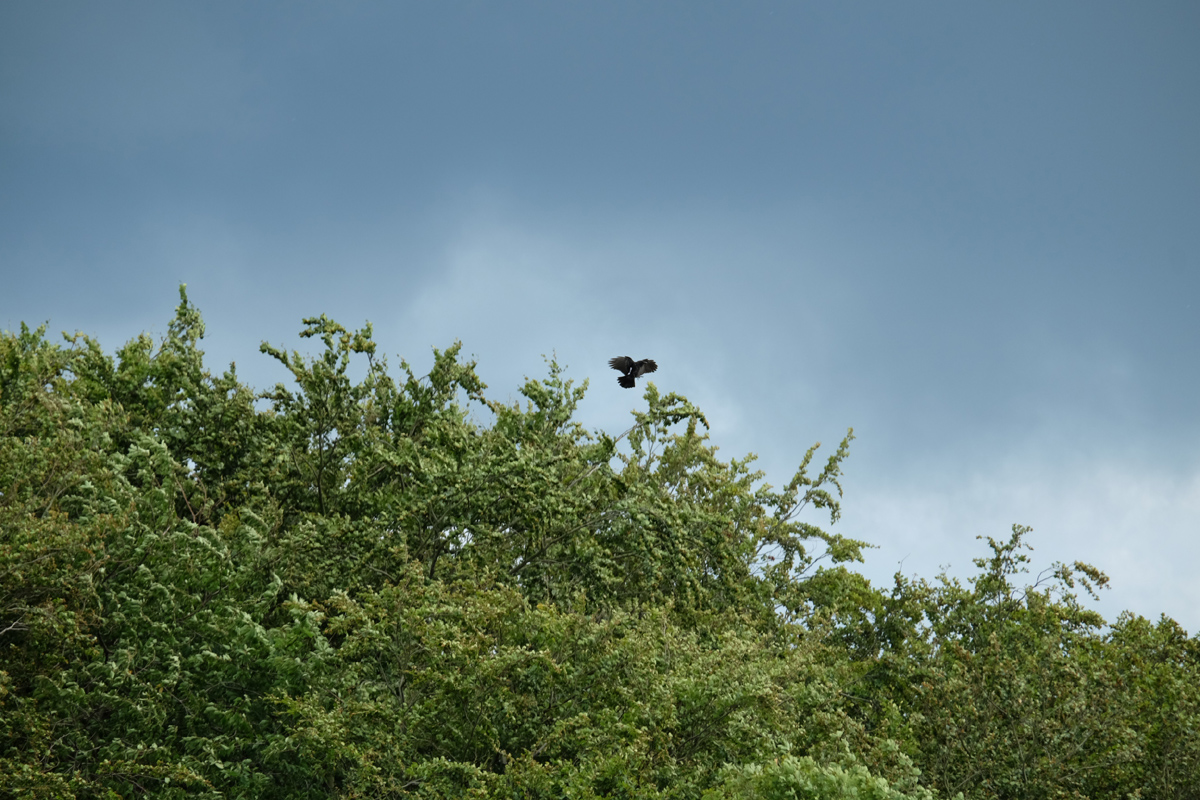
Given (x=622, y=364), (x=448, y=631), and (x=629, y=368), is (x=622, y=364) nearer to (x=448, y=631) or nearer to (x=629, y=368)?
(x=629, y=368)

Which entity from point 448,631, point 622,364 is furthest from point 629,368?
point 448,631

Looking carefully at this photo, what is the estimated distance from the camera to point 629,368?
16.6m

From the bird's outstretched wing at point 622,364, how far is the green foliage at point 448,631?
1069mm

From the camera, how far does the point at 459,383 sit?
18.2 m

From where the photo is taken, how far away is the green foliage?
9984mm

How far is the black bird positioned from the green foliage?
88 cm

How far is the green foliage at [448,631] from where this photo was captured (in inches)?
393

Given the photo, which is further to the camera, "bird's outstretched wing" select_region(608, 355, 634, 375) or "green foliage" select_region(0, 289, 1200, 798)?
"bird's outstretched wing" select_region(608, 355, 634, 375)

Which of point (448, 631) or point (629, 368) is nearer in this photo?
point (448, 631)

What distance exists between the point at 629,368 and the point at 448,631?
7.41m

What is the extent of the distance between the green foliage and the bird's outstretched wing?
3.51ft

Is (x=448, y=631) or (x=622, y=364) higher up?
(x=622, y=364)

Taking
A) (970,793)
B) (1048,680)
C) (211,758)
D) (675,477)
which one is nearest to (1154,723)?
(1048,680)

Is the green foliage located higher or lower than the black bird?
lower
